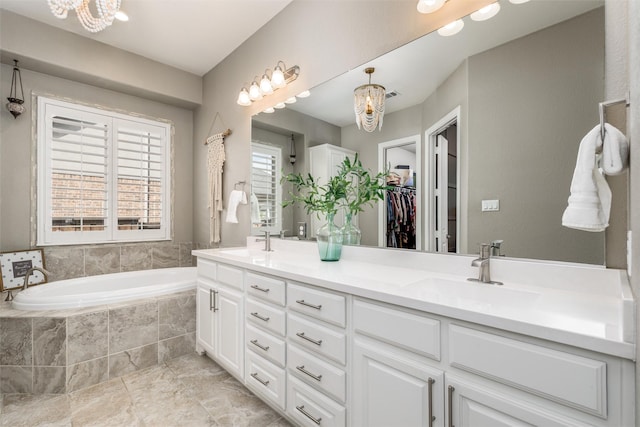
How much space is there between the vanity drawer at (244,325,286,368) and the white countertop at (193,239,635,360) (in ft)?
1.24

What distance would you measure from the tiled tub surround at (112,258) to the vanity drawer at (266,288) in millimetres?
2051

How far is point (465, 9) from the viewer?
1.41 m

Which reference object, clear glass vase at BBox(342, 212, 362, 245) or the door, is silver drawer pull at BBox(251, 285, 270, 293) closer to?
clear glass vase at BBox(342, 212, 362, 245)

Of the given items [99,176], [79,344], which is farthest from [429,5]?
[99,176]

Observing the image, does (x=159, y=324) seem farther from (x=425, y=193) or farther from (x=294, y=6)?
(x=294, y=6)

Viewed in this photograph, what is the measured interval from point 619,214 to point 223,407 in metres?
2.18

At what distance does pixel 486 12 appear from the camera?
1.34 meters

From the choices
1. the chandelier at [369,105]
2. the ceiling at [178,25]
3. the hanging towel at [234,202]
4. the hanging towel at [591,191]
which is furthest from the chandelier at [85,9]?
the hanging towel at [591,191]

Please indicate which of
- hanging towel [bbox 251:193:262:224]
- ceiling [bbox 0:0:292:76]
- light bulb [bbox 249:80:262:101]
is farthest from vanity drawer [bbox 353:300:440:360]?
ceiling [bbox 0:0:292:76]

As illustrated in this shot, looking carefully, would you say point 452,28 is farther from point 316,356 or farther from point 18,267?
point 18,267

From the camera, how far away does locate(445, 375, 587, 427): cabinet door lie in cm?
78

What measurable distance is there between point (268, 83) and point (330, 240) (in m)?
1.50

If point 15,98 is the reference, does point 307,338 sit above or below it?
below

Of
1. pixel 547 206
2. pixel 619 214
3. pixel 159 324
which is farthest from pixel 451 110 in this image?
pixel 159 324
